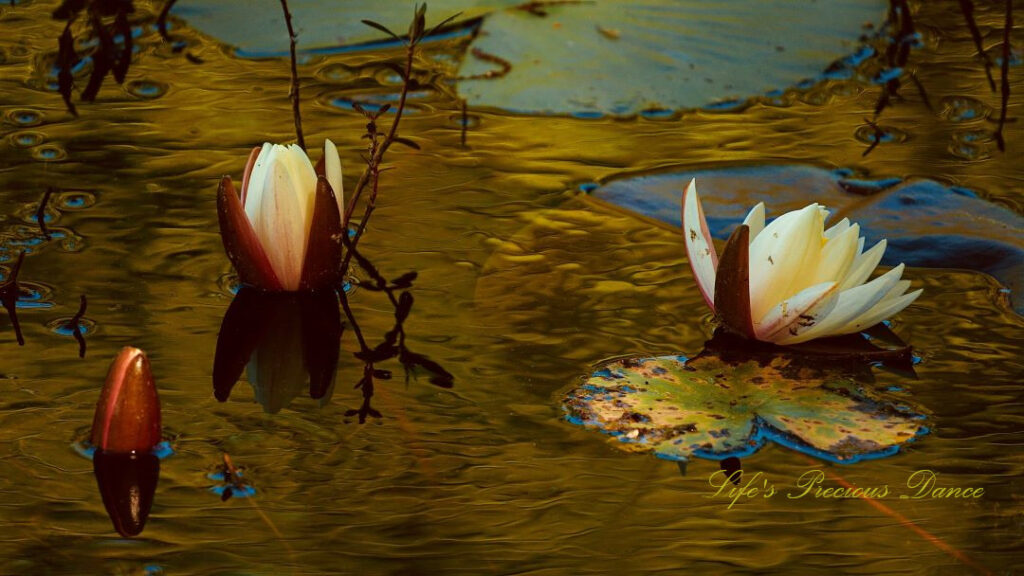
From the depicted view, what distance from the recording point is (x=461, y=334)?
206cm

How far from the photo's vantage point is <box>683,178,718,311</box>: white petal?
2078 millimetres

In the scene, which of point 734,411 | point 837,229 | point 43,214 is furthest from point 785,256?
point 43,214

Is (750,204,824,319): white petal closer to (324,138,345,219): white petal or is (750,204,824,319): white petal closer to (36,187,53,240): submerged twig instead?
(324,138,345,219): white petal

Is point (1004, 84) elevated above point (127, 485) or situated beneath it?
elevated above

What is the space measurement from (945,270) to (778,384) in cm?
63

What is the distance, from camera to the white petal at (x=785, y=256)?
1.97 metres

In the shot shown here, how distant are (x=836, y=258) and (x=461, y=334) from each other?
631 mm

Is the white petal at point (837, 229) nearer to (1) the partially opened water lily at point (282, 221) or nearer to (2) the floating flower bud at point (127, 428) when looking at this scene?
(1) the partially opened water lily at point (282, 221)

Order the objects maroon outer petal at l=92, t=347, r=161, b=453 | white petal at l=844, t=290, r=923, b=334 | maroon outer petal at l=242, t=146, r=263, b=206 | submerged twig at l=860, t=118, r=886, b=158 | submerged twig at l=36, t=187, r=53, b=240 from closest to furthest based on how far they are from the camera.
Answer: maroon outer petal at l=92, t=347, r=161, b=453, white petal at l=844, t=290, r=923, b=334, maroon outer petal at l=242, t=146, r=263, b=206, submerged twig at l=36, t=187, r=53, b=240, submerged twig at l=860, t=118, r=886, b=158

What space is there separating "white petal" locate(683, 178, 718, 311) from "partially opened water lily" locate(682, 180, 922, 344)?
0.7 inches

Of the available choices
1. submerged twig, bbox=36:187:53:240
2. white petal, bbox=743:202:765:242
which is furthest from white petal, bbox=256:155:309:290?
white petal, bbox=743:202:765:242

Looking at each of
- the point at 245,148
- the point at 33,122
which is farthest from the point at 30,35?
the point at 245,148

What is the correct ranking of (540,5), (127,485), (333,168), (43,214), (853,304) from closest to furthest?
(127,485) < (853,304) < (333,168) < (43,214) < (540,5)

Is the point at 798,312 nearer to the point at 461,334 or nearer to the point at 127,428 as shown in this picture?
the point at 461,334
